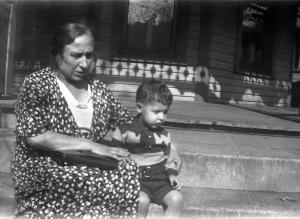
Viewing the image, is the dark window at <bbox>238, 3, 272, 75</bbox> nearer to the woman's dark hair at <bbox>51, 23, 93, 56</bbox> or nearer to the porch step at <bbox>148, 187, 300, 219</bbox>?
the porch step at <bbox>148, 187, 300, 219</bbox>

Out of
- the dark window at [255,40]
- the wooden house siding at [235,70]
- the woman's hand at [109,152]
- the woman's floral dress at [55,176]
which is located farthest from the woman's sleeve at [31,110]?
the dark window at [255,40]

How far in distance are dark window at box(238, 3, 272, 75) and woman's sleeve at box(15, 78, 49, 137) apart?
683 cm

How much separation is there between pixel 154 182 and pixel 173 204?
210mm

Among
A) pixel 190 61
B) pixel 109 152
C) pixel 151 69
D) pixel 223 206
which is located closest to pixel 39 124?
pixel 109 152

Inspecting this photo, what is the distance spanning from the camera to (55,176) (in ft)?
6.82

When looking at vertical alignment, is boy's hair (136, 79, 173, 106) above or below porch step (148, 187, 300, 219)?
above

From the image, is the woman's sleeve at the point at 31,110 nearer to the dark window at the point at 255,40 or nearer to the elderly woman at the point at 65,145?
the elderly woman at the point at 65,145

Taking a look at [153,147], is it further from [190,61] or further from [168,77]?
[190,61]

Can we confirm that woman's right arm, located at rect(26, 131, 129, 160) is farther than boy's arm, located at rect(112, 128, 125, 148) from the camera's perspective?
No

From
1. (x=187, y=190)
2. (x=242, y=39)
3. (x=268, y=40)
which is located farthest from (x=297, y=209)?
(x=268, y=40)

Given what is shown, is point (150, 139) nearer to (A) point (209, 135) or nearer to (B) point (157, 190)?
(B) point (157, 190)

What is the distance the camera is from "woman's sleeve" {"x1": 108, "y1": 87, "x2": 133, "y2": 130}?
267cm

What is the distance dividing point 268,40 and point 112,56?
3957 millimetres

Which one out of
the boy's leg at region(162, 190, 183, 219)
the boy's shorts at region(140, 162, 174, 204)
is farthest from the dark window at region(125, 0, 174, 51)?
the boy's leg at region(162, 190, 183, 219)
